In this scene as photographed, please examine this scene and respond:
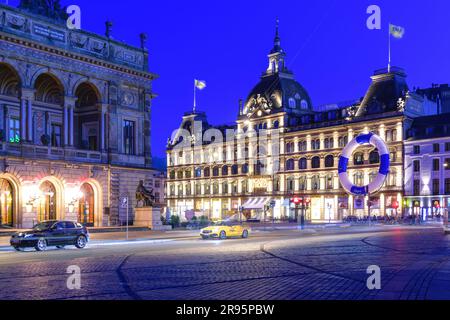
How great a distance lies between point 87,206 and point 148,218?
5.52 meters

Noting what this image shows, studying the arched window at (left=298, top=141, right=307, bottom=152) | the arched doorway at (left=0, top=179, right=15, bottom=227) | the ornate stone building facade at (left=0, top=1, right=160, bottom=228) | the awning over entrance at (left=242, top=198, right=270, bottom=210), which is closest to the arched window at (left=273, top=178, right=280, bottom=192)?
the awning over entrance at (left=242, top=198, right=270, bottom=210)

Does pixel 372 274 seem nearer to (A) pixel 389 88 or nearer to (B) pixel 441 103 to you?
(A) pixel 389 88

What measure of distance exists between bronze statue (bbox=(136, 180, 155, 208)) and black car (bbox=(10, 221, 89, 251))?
2161 cm

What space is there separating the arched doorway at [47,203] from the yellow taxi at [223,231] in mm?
16791

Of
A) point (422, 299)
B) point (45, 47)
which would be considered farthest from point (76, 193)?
point (422, 299)

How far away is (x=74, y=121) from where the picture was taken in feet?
189

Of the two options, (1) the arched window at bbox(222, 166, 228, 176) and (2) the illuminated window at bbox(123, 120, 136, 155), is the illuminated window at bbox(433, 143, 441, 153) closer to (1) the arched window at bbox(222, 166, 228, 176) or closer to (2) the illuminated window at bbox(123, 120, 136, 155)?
(1) the arched window at bbox(222, 166, 228, 176)

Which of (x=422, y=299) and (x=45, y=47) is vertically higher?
(x=45, y=47)

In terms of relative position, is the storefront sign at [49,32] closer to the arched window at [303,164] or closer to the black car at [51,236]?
the black car at [51,236]

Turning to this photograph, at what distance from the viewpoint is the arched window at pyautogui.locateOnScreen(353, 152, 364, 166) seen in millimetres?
96500

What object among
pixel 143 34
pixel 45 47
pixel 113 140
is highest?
pixel 143 34
